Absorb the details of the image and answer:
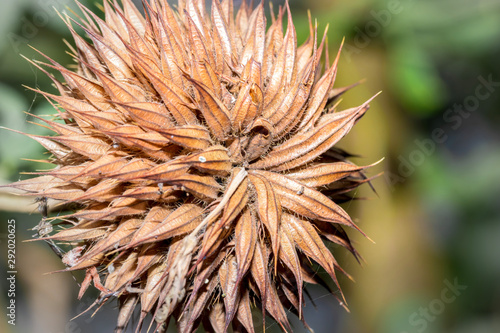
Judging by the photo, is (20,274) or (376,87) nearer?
(376,87)

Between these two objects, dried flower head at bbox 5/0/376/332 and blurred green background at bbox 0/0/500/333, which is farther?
blurred green background at bbox 0/0/500/333

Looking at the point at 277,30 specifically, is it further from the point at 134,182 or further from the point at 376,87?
the point at 376,87

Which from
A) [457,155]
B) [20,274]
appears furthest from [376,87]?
[20,274]

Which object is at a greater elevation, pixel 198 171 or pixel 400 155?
pixel 400 155

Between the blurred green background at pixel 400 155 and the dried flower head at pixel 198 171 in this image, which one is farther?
the blurred green background at pixel 400 155
